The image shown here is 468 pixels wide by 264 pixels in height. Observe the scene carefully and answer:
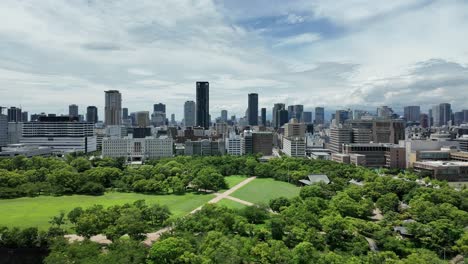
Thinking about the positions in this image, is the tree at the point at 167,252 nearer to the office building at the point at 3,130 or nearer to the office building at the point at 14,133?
the office building at the point at 3,130

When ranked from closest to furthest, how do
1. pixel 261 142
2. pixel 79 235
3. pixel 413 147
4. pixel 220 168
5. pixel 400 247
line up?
pixel 400 247, pixel 79 235, pixel 220 168, pixel 413 147, pixel 261 142

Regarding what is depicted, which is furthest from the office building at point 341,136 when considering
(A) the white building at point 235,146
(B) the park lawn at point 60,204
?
(B) the park lawn at point 60,204

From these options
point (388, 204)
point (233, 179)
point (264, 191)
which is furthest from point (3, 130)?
point (388, 204)

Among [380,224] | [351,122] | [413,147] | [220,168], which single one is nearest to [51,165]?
[220,168]

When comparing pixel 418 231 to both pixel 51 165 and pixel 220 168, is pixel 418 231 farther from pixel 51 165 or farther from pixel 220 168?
pixel 51 165

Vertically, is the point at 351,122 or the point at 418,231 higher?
the point at 351,122

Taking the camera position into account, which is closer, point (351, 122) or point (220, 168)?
point (220, 168)

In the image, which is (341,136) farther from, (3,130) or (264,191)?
(3,130)
